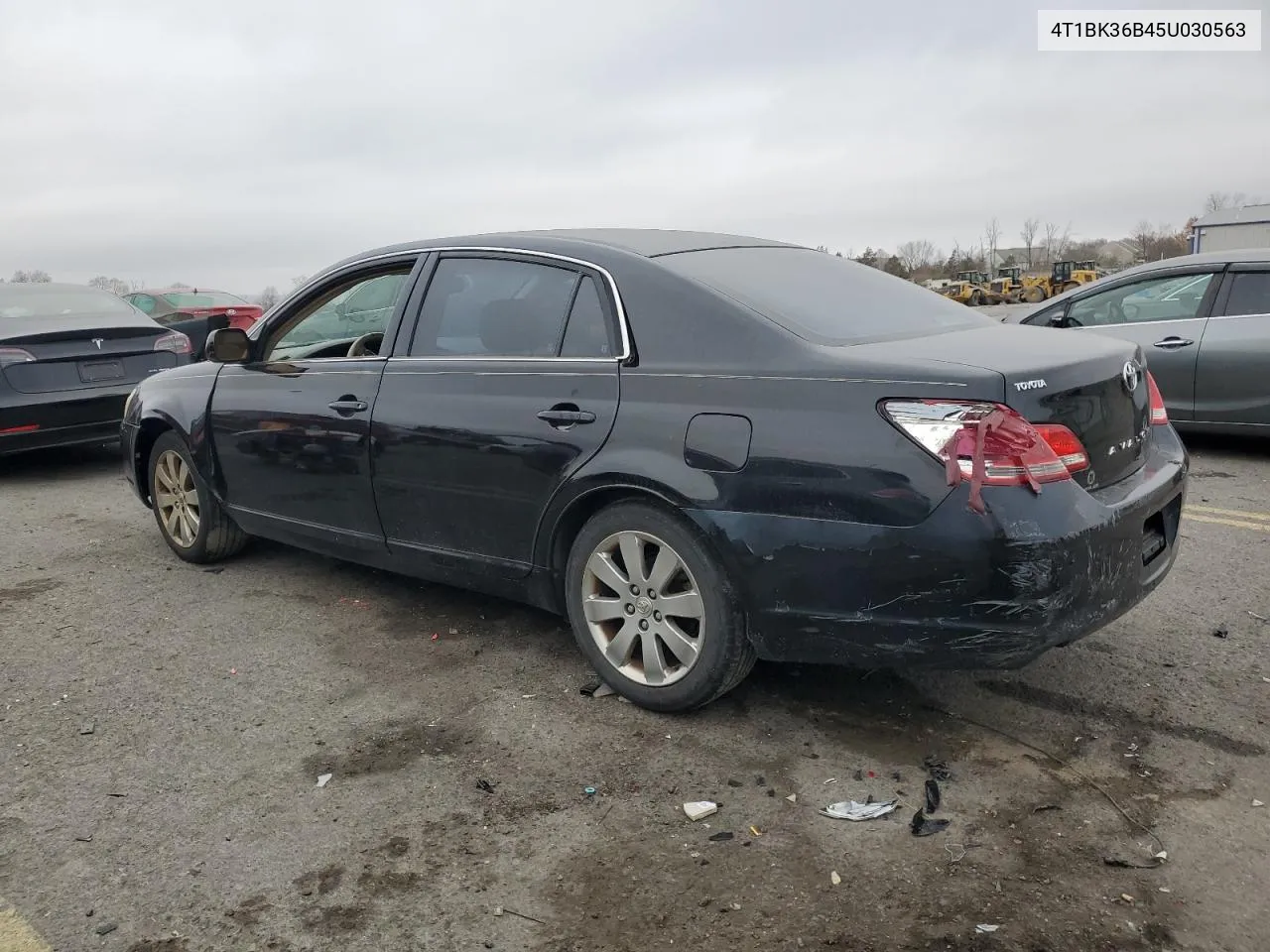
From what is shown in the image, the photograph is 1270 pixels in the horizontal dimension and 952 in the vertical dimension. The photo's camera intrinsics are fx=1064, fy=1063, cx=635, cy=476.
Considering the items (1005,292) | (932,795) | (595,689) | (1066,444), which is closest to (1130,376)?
(1066,444)

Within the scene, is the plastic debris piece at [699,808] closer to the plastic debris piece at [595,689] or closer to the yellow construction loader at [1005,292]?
the plastic debris piece at [595,689]

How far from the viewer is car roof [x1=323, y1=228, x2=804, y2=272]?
392 centimetres

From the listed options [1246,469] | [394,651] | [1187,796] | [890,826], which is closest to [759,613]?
[890,826]

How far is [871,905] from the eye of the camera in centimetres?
256

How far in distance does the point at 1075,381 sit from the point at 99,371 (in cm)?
735

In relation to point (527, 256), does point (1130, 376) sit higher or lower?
lower

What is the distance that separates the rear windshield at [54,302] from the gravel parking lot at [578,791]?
4.66 m

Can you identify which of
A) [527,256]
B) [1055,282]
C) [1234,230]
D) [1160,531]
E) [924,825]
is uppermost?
[1234,230]

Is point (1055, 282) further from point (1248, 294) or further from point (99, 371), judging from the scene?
point (99, 371)

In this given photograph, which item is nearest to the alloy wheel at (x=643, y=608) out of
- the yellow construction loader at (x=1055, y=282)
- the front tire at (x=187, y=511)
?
the front tire at (x=187, y=511)

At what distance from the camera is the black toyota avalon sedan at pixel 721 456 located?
2977 mm

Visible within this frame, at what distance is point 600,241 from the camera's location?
3963mm

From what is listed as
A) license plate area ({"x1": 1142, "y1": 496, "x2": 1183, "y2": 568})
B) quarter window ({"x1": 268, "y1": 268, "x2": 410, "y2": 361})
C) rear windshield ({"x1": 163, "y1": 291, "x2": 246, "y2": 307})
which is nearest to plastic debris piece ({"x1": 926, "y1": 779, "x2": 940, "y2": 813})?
license plate area ({"x1": 1142, "y1": 496, "x2": 1183, "y2": 568})

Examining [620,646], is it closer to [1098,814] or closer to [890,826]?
[890,826]
